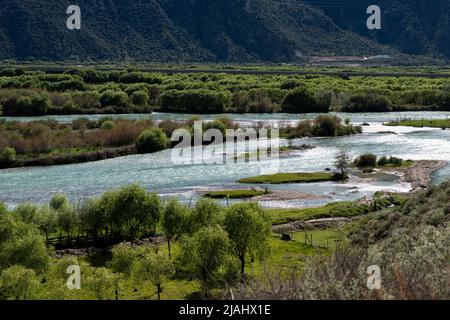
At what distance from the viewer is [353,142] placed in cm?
9094

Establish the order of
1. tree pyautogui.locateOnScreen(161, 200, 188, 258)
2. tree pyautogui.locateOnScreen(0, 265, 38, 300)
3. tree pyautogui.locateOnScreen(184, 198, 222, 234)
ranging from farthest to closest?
tree pyautogui.locateOnScreen(161, 200, 188, 258) → tree pyautogui.locateOnScreen(184, 198, 222, 234) → tree pyautogui.locateOnScreen(0, 265, 38, 300)

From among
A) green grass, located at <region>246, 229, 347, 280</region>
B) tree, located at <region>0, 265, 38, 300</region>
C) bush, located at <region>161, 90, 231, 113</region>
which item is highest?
bush, located at <region>161, 90, 231, 113</region>

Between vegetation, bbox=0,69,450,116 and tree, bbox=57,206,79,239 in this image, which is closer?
tree, bbox=57,206,79,239

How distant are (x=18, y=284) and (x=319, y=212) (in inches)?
1074

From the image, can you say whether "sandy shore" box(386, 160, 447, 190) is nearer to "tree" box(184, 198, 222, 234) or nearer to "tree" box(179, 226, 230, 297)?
"tree" box(184, 198, 222, 234)

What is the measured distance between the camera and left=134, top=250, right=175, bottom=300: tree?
114 feet

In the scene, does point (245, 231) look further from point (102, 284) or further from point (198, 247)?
point (102, 284)

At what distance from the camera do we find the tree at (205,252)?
3516 cm

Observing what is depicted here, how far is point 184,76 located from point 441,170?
9804 cm

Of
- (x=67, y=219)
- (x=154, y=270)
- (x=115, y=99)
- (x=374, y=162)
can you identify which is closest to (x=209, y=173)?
(x=374, y=162)

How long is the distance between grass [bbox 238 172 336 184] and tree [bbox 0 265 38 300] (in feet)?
124

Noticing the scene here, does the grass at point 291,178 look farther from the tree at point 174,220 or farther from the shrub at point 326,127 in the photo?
the shrub at point 326,127

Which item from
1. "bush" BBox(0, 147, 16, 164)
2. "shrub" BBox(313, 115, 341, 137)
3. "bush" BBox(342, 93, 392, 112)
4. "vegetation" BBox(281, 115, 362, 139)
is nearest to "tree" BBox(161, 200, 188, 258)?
"bush" BBox(0, 147, 16, 164)
